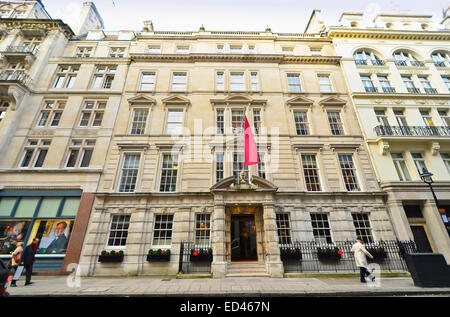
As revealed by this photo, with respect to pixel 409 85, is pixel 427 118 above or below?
below

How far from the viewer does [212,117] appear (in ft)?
51.4

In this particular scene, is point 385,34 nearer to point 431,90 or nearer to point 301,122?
point 431,90

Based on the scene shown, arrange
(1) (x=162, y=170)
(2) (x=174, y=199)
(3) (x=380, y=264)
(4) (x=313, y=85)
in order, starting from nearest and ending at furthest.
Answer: (3) (x=380, y=264) < (2) (x=174, y=199) < (1) (x=162, y=170) < (4) (x=313, y=85)

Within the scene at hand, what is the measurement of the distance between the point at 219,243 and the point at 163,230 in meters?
4.08

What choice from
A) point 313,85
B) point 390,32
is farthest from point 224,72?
point 390,32

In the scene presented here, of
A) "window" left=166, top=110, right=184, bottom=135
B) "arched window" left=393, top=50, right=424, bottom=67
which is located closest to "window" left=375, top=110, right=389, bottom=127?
"arched window" left=393, top=50, right=424, bottom=67

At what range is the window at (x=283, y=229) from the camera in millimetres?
12297

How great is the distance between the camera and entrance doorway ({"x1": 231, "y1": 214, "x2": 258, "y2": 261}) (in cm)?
1220

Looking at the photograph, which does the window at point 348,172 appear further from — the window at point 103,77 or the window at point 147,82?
the window at point 103,77

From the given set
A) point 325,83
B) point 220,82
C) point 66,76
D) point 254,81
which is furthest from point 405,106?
point 66,76

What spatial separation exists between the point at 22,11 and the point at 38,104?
14.4 m

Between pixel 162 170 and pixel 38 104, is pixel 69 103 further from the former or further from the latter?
pixel 162 170

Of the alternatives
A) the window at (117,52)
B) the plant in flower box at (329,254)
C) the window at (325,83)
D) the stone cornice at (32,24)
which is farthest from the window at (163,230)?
the stone cornice at (32,24)

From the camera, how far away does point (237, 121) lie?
15.9m
